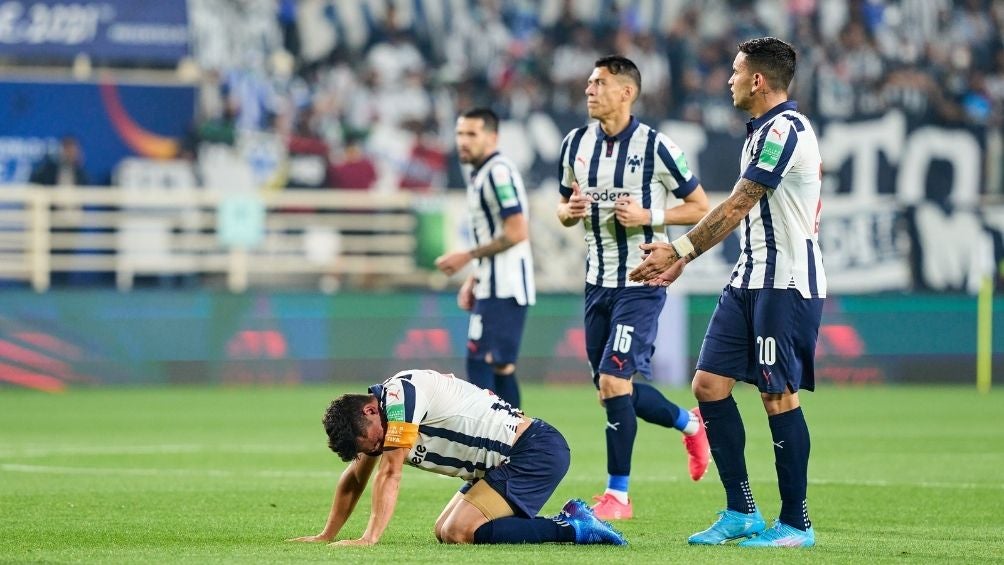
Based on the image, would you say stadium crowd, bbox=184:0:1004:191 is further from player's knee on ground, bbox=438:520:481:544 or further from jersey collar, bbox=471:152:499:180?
player's knee on ground, bbox=438:520:481:544

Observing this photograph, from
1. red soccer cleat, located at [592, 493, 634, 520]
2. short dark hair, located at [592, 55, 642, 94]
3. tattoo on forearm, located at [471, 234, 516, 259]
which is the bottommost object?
red soccer cleat, located at [592, 493, 634, 520]

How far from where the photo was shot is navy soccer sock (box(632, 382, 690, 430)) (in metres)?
9.48

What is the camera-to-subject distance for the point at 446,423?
721 centimetres

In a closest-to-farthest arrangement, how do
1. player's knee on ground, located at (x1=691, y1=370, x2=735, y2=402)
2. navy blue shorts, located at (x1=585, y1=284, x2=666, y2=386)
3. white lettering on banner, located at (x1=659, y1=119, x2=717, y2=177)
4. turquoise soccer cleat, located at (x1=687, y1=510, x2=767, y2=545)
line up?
turquoise soccer cleat, located at (x1=687, y1=510, x2=767, y2=545), player's knee on ground, located at (x1=691, y1=370, x2=735, y2=402), navy blue shorts, located at (x1=585, y1=284, x2=666, y2=386), white lettering on banner, located at (x1=659, y1=119, x2=717, y2=177)

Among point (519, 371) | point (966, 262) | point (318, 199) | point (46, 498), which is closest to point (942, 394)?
point (966, 262)

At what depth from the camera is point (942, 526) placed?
27.0ft

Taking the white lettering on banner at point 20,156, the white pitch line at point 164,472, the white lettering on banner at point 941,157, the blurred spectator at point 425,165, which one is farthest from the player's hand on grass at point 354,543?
the white lettering on banner at point 941,157

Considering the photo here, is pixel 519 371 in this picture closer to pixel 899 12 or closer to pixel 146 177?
pixel 146 177

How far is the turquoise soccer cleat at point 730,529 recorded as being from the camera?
7375 millimetres

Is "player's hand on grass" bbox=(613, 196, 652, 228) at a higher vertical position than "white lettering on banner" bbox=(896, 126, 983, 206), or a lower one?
lower

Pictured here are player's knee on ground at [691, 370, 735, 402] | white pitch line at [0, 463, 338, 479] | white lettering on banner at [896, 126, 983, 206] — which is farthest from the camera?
white lettering on banner at [896, 126, 983, 206]

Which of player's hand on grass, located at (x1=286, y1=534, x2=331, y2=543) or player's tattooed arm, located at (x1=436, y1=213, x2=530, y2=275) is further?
player's tattooed arm, located at (x1=436, y1=213, x2=530, y2=275)

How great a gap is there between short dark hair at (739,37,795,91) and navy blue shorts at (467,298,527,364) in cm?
415

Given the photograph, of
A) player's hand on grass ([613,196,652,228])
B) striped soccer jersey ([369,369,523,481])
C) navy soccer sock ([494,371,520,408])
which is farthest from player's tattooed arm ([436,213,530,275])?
striped soccer jersey ([369,369,523,481])
